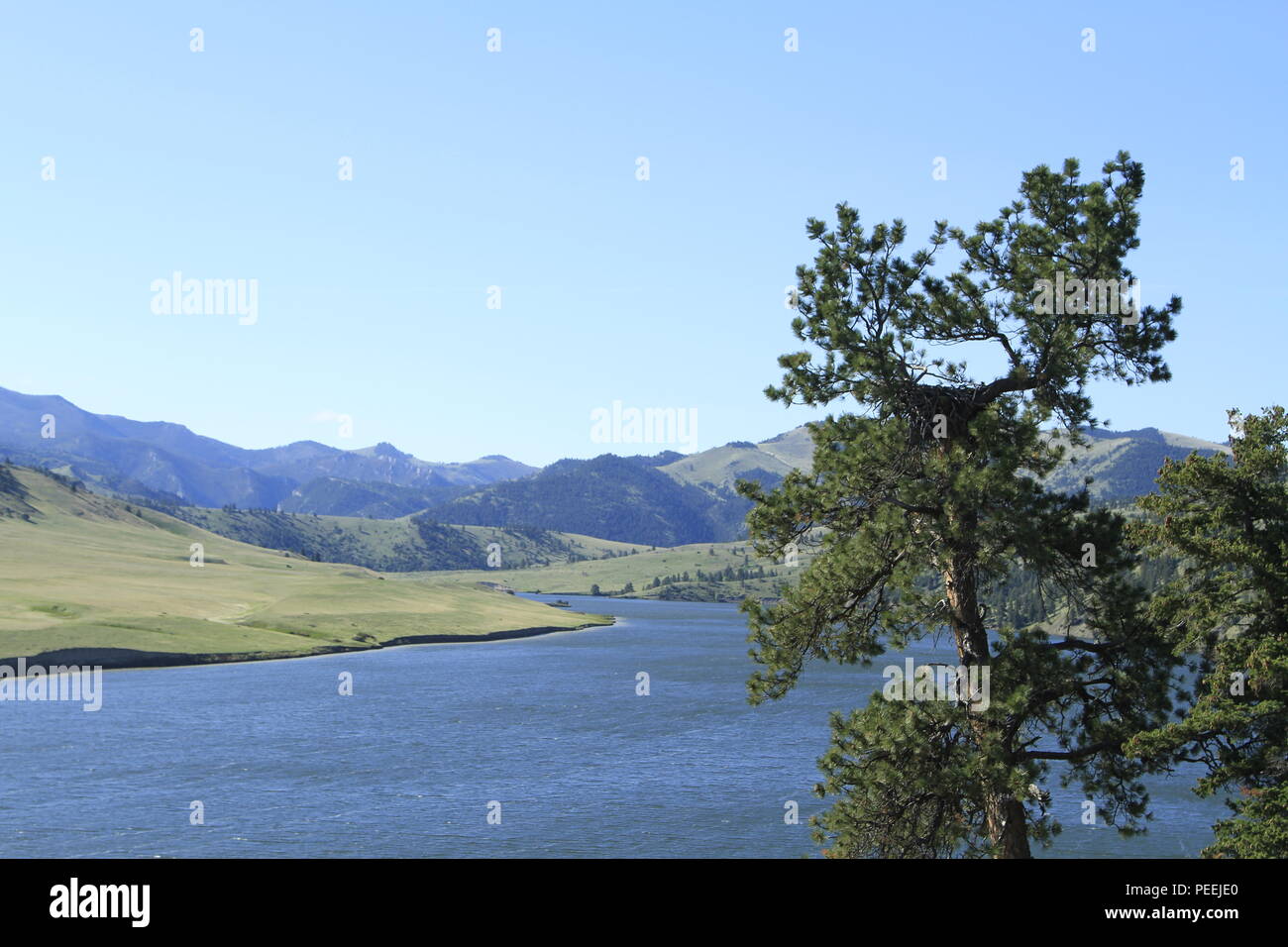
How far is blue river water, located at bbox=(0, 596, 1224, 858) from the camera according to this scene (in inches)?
2628

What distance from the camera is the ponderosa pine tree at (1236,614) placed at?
1190 inches

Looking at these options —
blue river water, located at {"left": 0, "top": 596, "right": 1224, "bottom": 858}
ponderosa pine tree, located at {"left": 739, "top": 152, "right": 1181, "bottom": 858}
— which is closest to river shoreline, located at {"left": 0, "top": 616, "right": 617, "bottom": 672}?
blue river water, located at {"left": 0, "top": 596, "right": 1224, "bottom": 858}

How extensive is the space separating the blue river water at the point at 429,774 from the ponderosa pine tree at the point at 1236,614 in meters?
34.3

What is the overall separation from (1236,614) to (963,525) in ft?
33.7

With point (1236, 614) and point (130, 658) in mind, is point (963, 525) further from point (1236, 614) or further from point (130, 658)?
point (130, 658)

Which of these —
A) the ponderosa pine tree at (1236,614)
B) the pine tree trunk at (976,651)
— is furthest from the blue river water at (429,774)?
the pine tree trunk at (976,651)

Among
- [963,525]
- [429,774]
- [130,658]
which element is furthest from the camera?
[130,658]

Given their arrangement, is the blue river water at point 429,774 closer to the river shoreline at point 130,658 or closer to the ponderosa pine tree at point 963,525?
the river shoreline at point 130,658

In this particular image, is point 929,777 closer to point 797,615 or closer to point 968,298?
point 797,615

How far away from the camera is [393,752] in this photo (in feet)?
319

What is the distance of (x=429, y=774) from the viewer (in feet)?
291

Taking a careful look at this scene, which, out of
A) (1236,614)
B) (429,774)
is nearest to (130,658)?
(429,774)
